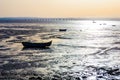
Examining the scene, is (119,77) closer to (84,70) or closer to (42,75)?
(84,70)

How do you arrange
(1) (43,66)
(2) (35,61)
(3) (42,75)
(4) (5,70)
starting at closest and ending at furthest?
(3) (42,75)
(4) (5,70)
(1) (43,66)
(2) (35,61)

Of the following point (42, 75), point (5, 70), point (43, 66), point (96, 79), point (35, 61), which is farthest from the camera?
point (35, 61)

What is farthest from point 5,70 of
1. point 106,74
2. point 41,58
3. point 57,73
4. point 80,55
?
point 80,55

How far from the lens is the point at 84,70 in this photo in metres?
38.1

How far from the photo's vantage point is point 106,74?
35.2 m

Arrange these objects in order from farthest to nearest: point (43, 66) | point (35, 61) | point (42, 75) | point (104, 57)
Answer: point (104, 57) → point (35, 61) → point (43, 66) → point (42, 75)

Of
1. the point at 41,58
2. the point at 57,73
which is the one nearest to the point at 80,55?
the point at 41,58

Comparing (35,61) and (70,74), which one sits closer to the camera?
(70,74)

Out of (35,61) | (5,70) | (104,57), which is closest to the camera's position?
(5,70)

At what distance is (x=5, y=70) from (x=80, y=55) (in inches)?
719

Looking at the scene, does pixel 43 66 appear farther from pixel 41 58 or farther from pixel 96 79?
pixel 96 79

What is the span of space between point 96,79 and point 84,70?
212 inches

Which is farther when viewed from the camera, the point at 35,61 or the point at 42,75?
the point at 35,61

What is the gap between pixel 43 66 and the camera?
40750 millimetres
